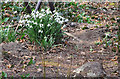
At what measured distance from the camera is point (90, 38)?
17.4ft

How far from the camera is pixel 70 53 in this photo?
4.44 meters

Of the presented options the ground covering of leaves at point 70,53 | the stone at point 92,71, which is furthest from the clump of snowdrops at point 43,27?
the stone at point 92,71

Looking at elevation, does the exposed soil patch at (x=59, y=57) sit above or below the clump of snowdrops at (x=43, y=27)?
below

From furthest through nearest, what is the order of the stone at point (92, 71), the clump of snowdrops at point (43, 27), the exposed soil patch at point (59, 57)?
1. the clump of snowdrops at point (43, 27)
2. the exposed soil patch at point (59, 57)
3. the stone at point (92, 71)

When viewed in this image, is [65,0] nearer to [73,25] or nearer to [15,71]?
[73,25]

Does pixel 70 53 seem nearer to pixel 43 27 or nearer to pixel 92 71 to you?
pixel 43 27

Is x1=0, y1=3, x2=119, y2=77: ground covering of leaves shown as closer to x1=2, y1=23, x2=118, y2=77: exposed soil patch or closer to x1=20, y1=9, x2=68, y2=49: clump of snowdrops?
x1=2, y1=23, x2=118, y2=77: exposed soil patch

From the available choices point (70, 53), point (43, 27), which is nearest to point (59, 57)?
point (70, 53)

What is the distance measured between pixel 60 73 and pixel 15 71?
75 centimetres

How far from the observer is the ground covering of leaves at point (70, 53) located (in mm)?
3535

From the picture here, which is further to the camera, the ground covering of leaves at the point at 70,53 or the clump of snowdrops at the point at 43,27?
the clump of snowdrops at the point at 43,27

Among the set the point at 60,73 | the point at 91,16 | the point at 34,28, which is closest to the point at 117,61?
the point at 60,73

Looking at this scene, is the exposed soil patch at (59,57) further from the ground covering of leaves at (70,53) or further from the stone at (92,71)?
the stone at (92,71)

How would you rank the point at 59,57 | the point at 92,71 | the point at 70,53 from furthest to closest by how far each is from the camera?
1. the point at 70,53
2. the point at 59,57
3. the point at 92,71
